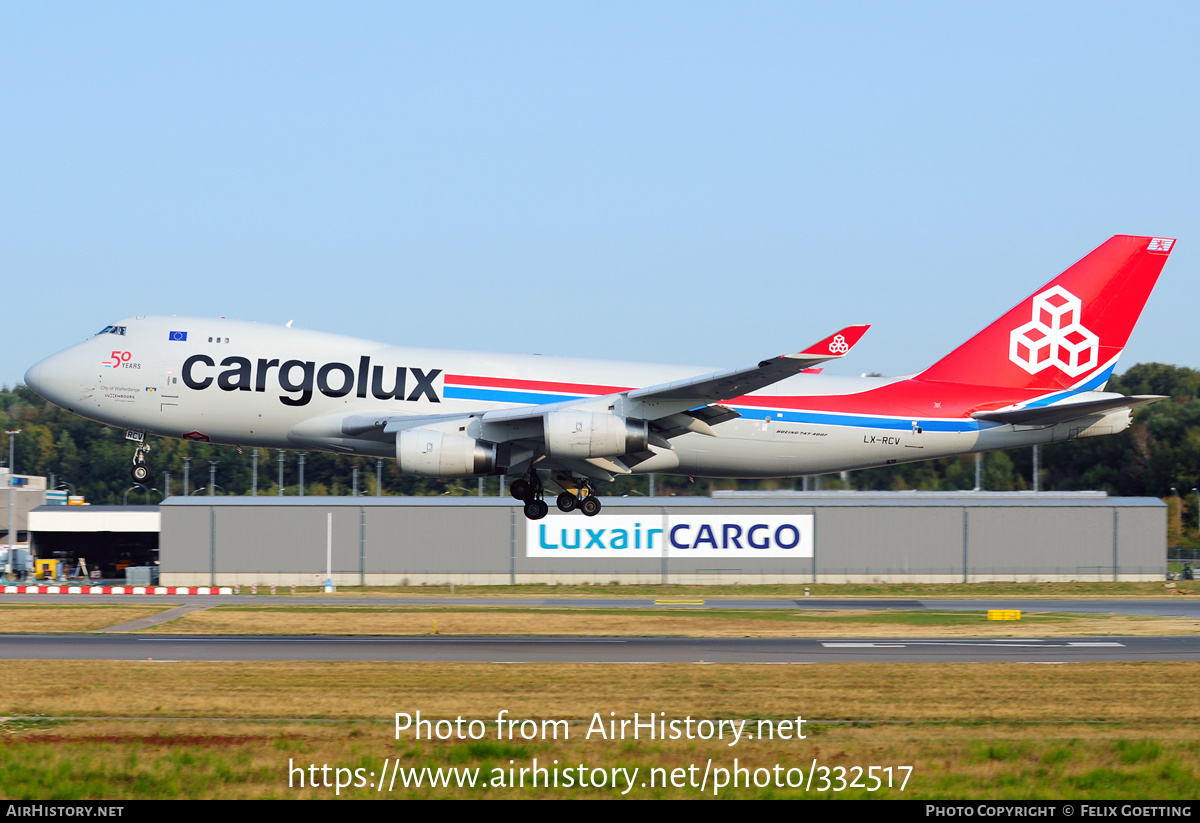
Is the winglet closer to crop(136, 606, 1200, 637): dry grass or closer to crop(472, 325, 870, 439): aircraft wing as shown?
crop(472, 325, 870, 439): aircraft wing

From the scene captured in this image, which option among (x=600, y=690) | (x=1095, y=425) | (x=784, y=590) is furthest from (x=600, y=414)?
(x=784, y=590)

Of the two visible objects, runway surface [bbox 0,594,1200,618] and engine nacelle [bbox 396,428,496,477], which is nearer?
engine nacelle [bbox 396,428,496,477]

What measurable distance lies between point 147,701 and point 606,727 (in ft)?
32.9

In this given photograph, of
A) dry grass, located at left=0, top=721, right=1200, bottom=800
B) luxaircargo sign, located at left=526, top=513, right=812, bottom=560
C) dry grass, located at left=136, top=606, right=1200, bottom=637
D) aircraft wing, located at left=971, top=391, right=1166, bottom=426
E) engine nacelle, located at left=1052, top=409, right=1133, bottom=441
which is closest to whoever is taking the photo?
dry grass, located at left=0, top=721, right=1200, bottom=800

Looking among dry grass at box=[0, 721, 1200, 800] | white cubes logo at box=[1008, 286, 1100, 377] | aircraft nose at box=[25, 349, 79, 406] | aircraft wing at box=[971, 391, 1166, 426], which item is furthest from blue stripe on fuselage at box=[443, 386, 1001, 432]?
dry grass at box=[0, 721, 1200, 800]

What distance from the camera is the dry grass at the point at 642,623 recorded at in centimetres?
4331

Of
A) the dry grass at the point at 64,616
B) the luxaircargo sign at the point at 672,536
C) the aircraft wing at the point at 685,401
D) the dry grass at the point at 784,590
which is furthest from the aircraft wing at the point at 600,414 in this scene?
the luxaircargo sign at the point at 672,536

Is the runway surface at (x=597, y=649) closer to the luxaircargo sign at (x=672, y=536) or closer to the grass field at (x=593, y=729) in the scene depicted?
the grass field at (x=593, y=729)

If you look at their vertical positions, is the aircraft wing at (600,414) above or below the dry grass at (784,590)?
above

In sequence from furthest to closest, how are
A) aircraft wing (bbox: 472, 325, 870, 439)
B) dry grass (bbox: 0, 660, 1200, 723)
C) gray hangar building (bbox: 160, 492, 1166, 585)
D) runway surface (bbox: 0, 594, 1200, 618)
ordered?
gray hangar building (bbox: 160, 492, 1166, 585) < runway surface (bbox: 0, 594, 1200, 618) < aircraft wing (bbox: 472, 325, 870, 439) < dry grass (bbox: 0, 660, 1200, 723)

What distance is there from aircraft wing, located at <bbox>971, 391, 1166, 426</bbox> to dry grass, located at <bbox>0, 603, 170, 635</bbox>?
30.0m

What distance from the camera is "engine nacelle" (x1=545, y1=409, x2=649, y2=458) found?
31453 millimetres

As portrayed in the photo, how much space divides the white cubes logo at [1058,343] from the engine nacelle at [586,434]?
12437mm
